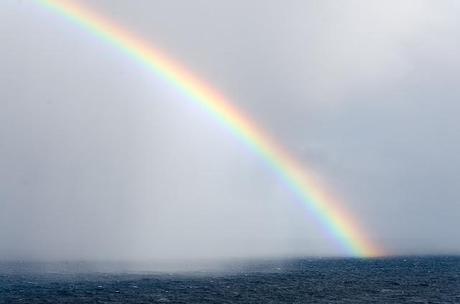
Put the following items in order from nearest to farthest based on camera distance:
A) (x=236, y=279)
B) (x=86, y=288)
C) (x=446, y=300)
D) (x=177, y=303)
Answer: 1. (x=177, y=303)
2. (x=446, y=300)
3. (x=86, y=288)
4. (x=236, y=279)

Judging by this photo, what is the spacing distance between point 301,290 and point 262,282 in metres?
5.71

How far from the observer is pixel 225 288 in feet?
148

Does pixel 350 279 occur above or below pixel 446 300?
above

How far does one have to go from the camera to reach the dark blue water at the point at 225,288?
38.6m

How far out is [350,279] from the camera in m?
54.2

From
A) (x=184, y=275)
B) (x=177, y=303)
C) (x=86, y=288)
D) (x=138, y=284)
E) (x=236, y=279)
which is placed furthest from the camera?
(x=184, y=275)

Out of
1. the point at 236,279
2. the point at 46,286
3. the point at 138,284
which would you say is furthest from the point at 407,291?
the point at 46,286

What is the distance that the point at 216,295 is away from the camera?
40844 millimetres

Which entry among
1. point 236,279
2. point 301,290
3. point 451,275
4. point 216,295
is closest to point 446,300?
point 301,290

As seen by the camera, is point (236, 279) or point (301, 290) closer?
point (301, 290)

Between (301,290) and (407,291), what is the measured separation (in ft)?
20.8

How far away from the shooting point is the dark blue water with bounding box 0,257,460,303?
3862 centimetres

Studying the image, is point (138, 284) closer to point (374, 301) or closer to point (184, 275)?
point (184, 275)

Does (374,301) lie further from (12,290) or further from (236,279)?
(12,290)
